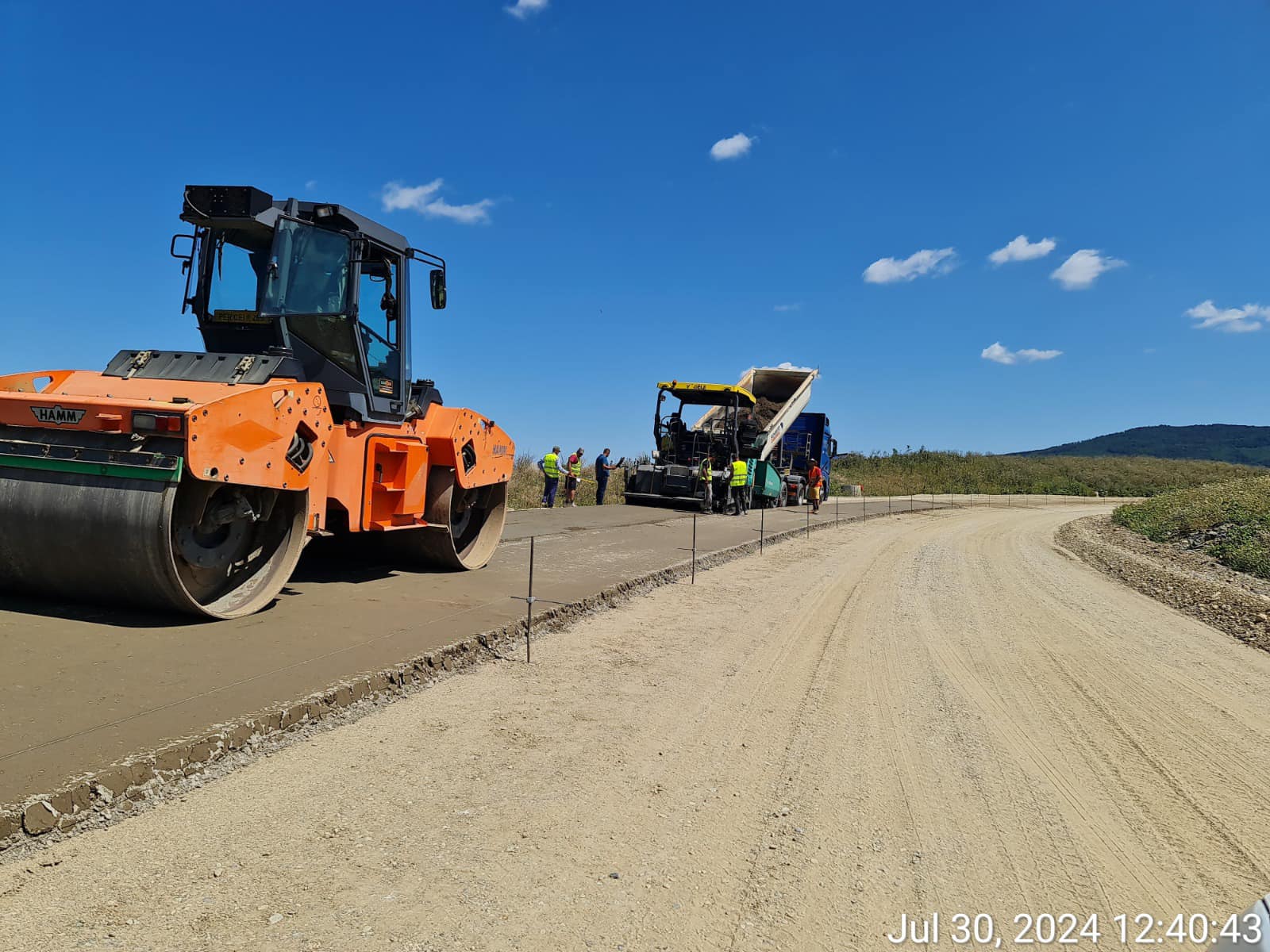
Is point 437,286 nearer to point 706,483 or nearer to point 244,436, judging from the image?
point 244,436

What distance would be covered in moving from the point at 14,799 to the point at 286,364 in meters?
3.79

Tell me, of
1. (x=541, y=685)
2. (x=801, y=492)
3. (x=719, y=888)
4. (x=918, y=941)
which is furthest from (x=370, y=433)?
(x=801, y=492)

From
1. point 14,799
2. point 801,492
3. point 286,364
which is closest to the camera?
point 14,799

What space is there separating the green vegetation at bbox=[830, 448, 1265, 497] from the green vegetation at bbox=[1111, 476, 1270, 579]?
19.3m

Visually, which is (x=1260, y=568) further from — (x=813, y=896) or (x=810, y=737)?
(x=813, y=896)

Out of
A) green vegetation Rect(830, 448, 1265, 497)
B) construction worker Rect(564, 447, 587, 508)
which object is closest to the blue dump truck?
construction worker Rect(564, 447, 587, 508)

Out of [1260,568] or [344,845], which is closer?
[344,845]

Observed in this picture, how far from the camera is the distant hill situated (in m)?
126

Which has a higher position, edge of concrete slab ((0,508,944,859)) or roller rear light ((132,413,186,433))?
roller rear light ((132,413,186,433))

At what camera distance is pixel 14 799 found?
2826mm

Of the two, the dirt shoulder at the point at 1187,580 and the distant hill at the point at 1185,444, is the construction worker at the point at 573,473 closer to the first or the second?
the dirt shoulder at the point at 1187,580

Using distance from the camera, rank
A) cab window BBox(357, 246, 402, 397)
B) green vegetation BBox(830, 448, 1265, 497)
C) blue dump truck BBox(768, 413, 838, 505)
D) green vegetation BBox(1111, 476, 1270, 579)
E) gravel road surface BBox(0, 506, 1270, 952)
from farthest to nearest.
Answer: green vegetation BBox(830, 448, 1265, 497)
blue dump truck BBox(768, 413, 838, 505)
green vegetation BBox(1111, 476, 1270, 579)
cab window BBox(357, 246, 402, 397)
gravel road surface BBox(0, 506, 1270, 952)

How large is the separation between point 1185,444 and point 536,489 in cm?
14745

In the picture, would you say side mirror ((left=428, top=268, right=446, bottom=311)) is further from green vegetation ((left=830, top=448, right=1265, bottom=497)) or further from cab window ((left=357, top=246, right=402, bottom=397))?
green vegetation ((left=830, top=448, right=1265, bottom=497))
